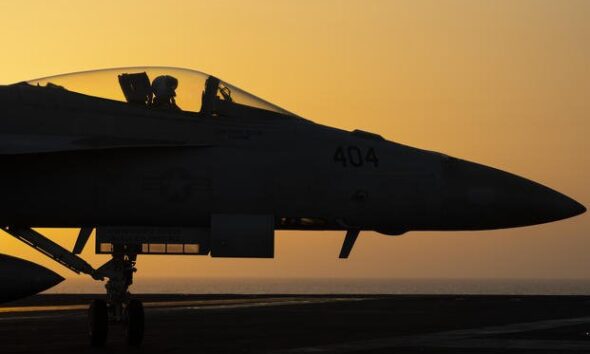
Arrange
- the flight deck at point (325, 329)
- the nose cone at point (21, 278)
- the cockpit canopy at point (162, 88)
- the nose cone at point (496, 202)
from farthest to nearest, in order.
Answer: the flight deck at point (325, 329)
the cockpit canopy at point (162, 88)
the nose cone at point (496, 202)
the nose cone at point (21, 278)

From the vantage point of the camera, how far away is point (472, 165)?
18000mm

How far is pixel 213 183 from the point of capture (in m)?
17.7

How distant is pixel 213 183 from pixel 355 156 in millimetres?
2148

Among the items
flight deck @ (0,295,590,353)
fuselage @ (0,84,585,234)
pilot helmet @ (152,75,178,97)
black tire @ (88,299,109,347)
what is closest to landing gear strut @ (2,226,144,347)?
black tire @ (88,299,109,347)

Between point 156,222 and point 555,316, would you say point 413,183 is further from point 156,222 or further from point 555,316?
point 555,316

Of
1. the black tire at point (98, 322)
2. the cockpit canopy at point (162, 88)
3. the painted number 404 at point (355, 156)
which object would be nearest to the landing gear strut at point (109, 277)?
the black tire at point (98, 322)

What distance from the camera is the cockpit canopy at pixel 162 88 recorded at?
708 inches

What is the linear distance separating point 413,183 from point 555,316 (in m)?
15.5

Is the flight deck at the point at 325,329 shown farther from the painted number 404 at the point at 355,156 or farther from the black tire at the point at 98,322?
the painted number 404 at the point at 355,156

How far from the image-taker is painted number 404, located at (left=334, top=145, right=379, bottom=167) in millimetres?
17797

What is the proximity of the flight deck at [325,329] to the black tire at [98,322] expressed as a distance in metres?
0.20

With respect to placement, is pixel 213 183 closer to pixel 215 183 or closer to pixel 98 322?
pixel 215 183

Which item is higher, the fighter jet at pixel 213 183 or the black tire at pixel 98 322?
the fighter jet at pixel 213 183

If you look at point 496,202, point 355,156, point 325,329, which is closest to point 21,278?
point 355,156
